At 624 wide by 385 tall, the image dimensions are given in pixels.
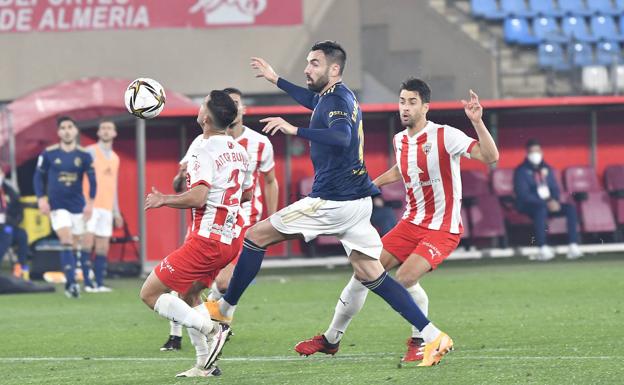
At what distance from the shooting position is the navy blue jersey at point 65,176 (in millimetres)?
15719

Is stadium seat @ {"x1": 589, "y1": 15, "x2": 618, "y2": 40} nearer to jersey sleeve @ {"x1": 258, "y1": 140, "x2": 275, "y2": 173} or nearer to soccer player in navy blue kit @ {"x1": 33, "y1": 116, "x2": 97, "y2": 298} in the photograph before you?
soccer player in navy blue kit @ {"x1": 33, "y1": 116, "x2": 97, "y2": 298}

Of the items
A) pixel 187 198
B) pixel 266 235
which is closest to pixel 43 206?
pixel 266 235

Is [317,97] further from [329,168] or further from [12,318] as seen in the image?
[12,318]

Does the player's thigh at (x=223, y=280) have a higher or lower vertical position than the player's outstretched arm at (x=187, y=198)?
lower

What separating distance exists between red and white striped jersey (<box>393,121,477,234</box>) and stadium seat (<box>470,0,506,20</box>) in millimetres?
16101

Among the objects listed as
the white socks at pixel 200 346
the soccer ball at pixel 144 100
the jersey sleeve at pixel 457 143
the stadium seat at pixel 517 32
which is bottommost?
the white socks at pixel 200 346

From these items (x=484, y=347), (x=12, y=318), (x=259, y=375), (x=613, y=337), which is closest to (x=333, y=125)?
(x=259, y=375)

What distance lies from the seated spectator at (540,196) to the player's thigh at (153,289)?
39.8 ft

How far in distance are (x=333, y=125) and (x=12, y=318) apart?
19.8ft

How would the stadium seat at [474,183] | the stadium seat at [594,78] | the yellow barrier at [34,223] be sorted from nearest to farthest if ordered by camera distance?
the yellow barrier at [34,223] < the stadium seat at [474,183] < the stadium seat at [594,78]

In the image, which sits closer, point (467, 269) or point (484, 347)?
point (484, 347)

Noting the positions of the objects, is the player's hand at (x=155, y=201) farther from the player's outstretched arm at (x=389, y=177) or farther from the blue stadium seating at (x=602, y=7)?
the blue stadium seating at (x=602, y=7)

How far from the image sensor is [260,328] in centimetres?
1182

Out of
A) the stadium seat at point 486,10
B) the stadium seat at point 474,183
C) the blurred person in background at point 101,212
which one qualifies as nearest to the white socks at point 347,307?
the blurred person in background at point 101,212
